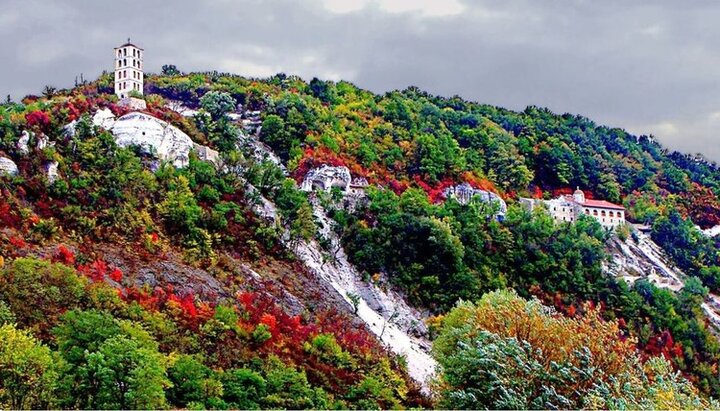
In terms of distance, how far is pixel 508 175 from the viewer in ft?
264

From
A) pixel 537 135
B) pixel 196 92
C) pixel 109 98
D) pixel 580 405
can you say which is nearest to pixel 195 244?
pixel 109 98

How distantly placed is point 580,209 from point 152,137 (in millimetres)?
41634

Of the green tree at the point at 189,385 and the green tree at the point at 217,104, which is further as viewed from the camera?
the green tree at the point at 217,104

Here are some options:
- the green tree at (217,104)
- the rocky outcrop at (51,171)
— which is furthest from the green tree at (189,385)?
the green tree at (217,104)

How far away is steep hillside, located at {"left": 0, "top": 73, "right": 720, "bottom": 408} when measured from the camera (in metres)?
30.3

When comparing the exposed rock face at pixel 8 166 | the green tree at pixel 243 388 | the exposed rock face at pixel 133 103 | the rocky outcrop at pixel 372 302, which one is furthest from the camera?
the exposed rock face at pixel 133 103

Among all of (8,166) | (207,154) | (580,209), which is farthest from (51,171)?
(580,209)

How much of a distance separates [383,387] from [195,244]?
13.9m

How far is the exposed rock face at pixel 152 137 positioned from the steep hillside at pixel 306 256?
128 mm

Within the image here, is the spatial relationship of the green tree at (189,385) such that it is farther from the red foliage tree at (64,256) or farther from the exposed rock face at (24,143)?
the exposed rock face at (24,143)

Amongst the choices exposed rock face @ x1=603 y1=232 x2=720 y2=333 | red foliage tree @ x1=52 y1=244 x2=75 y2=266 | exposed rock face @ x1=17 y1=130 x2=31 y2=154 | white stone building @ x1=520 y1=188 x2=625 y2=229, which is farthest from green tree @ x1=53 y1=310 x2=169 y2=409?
white stone building @ x1=520 y1=188 x2=625 y2=229

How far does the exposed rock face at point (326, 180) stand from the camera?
61.8 metres

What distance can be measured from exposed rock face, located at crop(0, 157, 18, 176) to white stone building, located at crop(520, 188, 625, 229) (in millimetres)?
45834

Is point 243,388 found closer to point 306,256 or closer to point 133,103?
point 306,256
